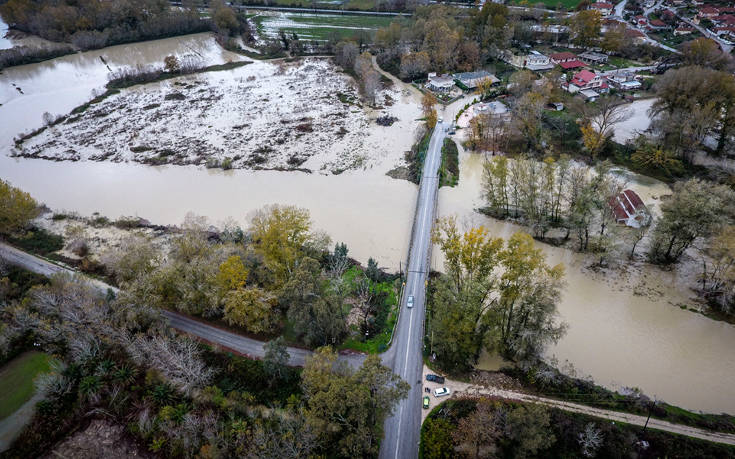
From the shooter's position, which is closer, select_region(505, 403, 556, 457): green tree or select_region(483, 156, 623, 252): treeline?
select_region(505, 403, 556, 457): green tree

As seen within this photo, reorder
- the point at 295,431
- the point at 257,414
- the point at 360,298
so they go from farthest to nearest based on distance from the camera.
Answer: the point at 360,298, the point at 257,414, the point at 295,431

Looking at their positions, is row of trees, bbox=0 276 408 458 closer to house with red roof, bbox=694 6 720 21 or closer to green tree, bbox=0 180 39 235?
green tree, bbox=0 180 39 235

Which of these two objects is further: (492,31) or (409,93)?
(492,31)

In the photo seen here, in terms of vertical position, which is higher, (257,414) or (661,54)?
(661,54)

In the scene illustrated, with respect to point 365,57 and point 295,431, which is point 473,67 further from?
point 295,431

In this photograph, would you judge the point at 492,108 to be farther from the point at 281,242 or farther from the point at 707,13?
the point at 707,13

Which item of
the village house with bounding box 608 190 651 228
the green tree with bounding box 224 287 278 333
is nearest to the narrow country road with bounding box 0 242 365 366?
the green tree with bounding box 224 287 278 333

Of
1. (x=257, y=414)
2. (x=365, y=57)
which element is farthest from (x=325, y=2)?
(x=257, y=414)
